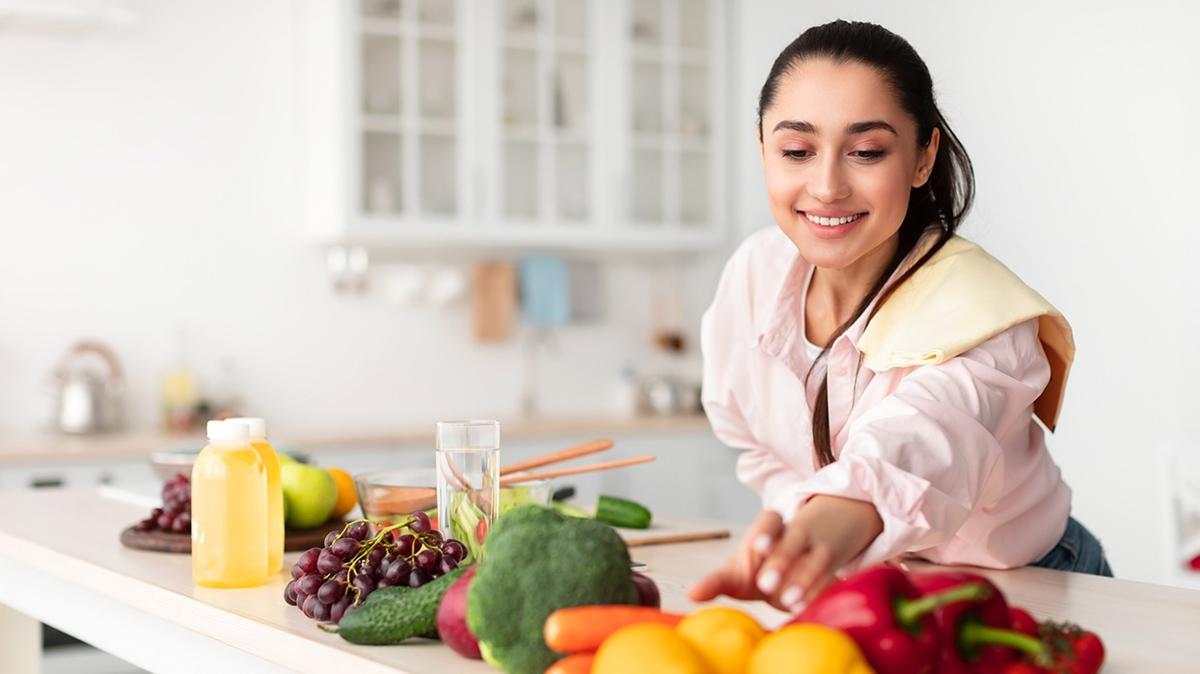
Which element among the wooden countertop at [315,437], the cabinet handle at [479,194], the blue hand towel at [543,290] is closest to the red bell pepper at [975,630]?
the wooden countertop at [315,437]

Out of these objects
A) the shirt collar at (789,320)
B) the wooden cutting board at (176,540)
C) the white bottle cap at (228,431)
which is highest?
the shirt collar at (789,320)

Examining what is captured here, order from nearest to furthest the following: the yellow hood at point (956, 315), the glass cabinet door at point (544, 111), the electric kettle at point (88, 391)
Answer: the yellow hood at point (956, 315)
the electric kettle at point (88, 391)
the glass cabinet door at point (544, 111)

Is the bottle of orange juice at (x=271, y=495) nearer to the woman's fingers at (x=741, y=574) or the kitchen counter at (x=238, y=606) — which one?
the kitchen counter at (x=238, y=606)

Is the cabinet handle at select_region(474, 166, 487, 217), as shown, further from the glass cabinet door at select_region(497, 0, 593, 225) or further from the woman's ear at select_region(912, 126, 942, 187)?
the woman's ear at select_region(912, 126, 942, 187)

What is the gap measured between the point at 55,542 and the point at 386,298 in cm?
307

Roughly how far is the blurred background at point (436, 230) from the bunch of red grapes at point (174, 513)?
2.06 meters

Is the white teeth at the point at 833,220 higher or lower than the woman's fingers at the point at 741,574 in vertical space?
higher

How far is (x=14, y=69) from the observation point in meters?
4.16

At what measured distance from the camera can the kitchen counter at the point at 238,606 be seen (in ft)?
3.73

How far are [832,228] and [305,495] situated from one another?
2.51ft

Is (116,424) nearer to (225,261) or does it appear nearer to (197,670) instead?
(225,261)

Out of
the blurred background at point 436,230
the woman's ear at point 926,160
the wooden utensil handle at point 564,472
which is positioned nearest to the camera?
the woman's ear at point 926,160

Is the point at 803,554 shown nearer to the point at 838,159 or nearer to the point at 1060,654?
the point at 1060,654

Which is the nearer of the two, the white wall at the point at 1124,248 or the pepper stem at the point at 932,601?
the pepper stem at the point at 932,601
